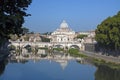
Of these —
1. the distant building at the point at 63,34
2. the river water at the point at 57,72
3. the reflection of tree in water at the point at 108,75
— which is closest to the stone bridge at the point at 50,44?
the distant building at the point at 63,34

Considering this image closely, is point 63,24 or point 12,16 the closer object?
point 12,16

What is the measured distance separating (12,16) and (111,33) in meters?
32.7

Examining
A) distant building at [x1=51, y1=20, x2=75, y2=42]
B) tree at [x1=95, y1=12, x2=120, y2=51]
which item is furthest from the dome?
tree at [x1=95, y1=12, x2=120, y2=51]

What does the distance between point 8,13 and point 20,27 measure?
441 mm

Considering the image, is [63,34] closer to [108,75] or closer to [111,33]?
[111,33]

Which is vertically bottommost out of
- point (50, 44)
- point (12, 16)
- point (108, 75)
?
point (108, 75)

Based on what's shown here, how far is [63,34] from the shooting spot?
379ft

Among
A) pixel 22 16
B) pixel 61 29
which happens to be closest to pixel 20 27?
pixel 22 16

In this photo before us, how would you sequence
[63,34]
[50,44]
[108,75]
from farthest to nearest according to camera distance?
[63,34] → [50,44] → [108,75]

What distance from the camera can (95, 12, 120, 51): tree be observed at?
127ft

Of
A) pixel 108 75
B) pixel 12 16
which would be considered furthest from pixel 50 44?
pixel 12 16

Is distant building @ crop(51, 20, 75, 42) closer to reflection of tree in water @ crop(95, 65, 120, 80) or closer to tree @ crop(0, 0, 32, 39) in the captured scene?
reflection of tree in water @ crop(95, 65, 120, 80)

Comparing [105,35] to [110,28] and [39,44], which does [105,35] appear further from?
[39,44]

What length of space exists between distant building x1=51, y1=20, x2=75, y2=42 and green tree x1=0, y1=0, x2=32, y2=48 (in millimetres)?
94569
